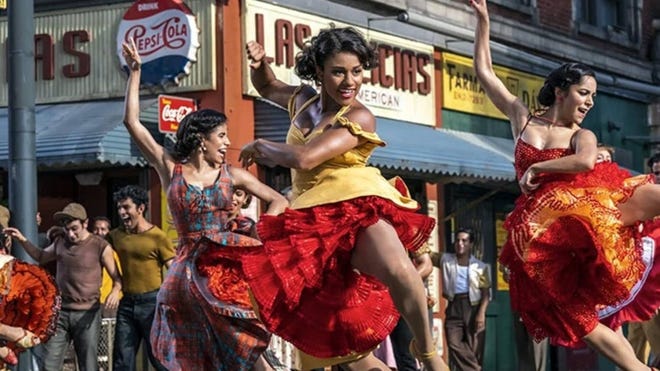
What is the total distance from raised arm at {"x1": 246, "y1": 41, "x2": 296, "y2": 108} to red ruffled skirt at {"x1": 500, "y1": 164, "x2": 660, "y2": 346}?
1.61 m

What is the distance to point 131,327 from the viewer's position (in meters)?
13.2

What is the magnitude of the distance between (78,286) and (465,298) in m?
5.18

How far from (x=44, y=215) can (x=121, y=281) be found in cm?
493

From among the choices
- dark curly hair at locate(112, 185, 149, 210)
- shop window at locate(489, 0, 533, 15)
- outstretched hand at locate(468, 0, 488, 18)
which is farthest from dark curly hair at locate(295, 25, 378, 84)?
shop window at locate(489, 0, 533, 15)

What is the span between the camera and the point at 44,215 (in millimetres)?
18234

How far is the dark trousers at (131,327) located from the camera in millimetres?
13008

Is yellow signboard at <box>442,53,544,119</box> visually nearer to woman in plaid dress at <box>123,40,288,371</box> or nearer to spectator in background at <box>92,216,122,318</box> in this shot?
spectator in background at <box>92,216,122,318</box>

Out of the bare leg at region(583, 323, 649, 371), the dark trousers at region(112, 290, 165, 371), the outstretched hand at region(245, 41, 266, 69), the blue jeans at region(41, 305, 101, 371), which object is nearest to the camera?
the outstretched hand at region(245, 41, 266, 69)

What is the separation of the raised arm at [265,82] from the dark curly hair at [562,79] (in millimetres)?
1705

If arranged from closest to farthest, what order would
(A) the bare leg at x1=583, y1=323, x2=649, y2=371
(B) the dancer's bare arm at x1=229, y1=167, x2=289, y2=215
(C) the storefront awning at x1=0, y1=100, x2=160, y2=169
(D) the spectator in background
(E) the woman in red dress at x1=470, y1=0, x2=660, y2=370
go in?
(A) the bare leg at x1=583, y1=323, x2=649, y2=371 → (E) the woman in red dress at x1=470, y1=0, x2=660, y2=370 → (B) the dancer's bare arm at x1=229, y1=167, x2=289, y2=215 → (D) the spectator in background → (C) the storefront awning at x1=0, y1=100, x2=160, y2=169

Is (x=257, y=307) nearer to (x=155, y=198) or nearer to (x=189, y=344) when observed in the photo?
(x=189, y=344)

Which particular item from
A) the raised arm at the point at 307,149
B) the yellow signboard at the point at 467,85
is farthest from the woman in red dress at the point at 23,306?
the yellow signboard at the point at 467,85

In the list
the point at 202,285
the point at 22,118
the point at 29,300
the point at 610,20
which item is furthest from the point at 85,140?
the point at 610,20

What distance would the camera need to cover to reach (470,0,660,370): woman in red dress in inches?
358
